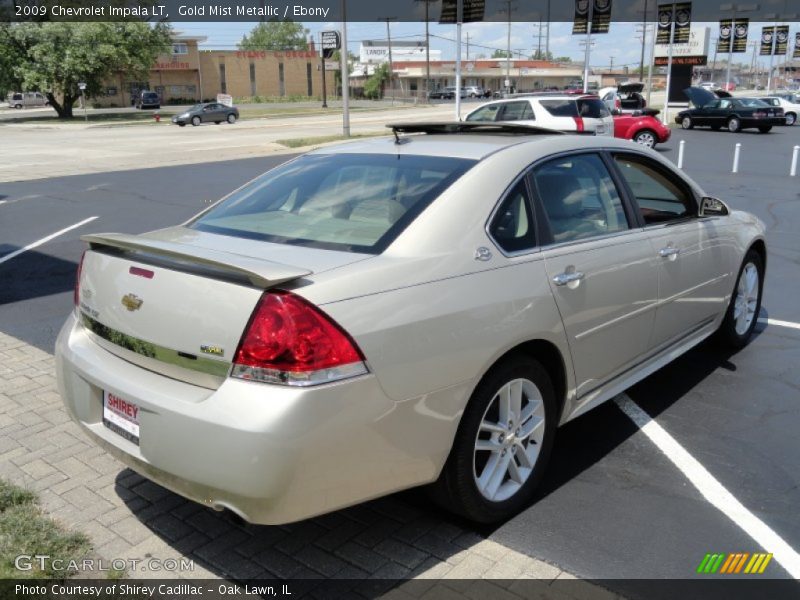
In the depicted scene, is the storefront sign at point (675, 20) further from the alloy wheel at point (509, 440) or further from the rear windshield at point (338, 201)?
the alloy wheel at point (509, 440)

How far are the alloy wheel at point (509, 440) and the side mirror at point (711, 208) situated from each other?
83.2 inches

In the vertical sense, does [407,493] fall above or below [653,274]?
below

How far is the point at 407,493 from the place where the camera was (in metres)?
3.41

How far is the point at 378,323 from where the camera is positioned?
269cm

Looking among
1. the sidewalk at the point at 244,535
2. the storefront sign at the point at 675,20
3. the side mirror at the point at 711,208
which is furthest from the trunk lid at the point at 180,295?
the storefront sign at the point at 675,20

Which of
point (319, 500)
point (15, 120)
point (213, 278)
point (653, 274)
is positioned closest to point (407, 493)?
point (319, 500)

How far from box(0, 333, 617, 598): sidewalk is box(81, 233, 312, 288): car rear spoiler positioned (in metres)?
1.03

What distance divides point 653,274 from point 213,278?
8.20ft

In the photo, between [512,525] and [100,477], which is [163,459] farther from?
[512,525]

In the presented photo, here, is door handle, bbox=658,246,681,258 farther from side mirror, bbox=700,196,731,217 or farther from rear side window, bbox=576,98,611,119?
rear side window, bbox=576,98,611,119

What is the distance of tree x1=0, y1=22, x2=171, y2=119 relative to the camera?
164 feet

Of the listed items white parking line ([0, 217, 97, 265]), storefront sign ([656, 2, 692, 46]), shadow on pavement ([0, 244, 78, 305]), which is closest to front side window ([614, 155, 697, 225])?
shadow on pavement ([0, 244, 78, 305])

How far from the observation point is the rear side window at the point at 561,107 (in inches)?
733

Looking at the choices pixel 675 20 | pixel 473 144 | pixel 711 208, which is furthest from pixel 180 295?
pixel 675 20
